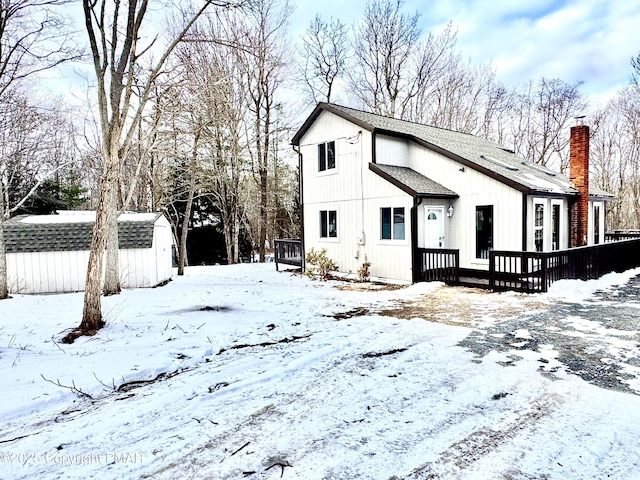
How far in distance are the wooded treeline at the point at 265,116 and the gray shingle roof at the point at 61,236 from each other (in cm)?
136

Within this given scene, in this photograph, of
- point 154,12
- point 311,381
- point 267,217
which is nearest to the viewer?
point 311,381

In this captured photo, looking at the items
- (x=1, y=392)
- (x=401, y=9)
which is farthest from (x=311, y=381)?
(x=401, y=9)

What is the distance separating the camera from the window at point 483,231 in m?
11.4

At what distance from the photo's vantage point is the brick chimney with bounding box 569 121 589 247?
494 inches

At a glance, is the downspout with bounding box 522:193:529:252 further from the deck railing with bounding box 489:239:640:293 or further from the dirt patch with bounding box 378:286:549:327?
the dirt patch with bounding box 378:286:549:327

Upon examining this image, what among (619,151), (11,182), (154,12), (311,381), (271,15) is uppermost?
(271,15)

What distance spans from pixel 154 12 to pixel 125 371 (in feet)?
20.1

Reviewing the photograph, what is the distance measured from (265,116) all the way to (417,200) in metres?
13.4

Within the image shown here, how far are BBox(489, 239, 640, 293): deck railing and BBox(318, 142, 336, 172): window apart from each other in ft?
21.8

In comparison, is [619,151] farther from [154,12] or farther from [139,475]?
[139,475]

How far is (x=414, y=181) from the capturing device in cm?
Result: 1195

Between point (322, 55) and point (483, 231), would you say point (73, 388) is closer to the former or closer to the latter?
point (483, 231)

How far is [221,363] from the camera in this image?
4.67 m

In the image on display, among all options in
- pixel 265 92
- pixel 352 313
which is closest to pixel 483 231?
pixel 352 313
